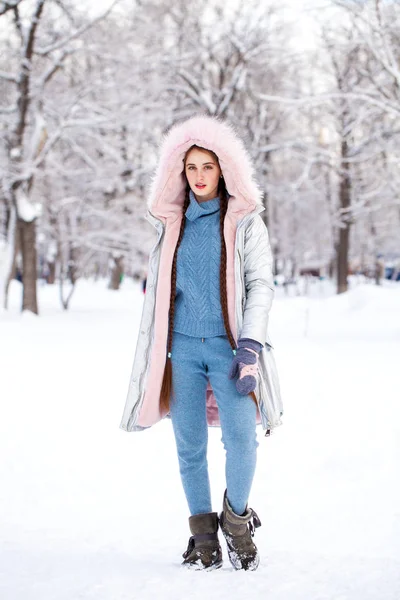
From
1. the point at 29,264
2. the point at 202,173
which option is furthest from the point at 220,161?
the point at 29,264

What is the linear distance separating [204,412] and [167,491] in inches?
56.8

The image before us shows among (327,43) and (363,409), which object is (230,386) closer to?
(363,409)

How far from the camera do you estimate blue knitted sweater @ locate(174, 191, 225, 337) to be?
2.71 meters

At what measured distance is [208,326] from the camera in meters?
2.70

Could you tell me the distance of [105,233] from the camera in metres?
17.8

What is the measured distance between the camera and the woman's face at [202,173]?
2.80 metres

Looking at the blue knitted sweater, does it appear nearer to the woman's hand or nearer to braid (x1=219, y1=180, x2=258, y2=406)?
braid (x1=219, y1=180, x2=258, y2=406)

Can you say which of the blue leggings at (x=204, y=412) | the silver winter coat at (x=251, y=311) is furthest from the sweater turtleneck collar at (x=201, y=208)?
the blue leggings at (x=204, y=412)

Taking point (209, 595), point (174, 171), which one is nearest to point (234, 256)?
point (174, 171)

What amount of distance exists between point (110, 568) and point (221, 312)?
1216 mm

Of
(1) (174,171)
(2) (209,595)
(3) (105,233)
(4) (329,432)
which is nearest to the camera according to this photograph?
(2) (209,595)

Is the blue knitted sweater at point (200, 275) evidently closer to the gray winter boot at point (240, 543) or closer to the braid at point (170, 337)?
the braid at point (170, 337)

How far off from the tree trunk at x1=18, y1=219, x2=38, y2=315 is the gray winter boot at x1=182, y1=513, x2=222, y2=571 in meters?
12.3

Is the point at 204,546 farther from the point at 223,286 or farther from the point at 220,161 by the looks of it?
the point at 220,161
